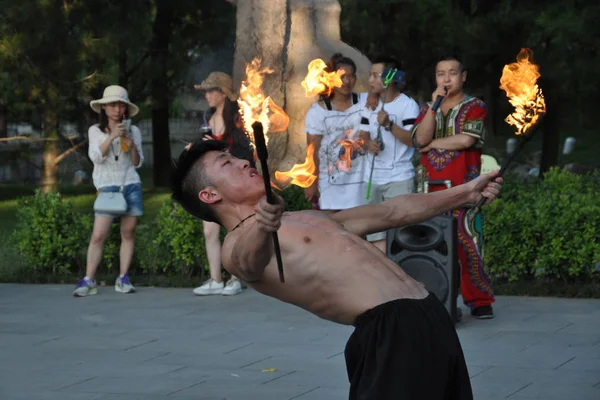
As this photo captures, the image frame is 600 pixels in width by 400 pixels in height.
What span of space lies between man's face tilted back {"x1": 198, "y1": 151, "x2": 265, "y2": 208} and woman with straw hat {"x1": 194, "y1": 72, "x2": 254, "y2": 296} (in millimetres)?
4389

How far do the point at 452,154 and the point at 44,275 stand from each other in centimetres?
467

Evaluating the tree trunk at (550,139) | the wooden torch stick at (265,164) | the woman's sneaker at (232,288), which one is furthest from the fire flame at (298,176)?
the tree trunk at (550,139)

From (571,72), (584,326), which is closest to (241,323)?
(584,326)

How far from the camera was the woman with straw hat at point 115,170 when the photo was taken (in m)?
9.77

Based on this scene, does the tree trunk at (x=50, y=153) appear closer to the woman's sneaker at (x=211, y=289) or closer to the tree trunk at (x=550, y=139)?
the tree trunk at (x=550, y=139)

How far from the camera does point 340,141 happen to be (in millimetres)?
8867

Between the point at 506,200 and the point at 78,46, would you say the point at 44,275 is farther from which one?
the point at 78,46

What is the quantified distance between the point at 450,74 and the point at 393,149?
2.84 feet

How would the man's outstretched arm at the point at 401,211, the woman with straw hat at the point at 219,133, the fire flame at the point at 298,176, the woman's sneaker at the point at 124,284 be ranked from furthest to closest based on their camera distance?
the woman's sneaker at the point at 124,284
the woman with straw hat at the point at 219,133
the fire flame at the point at 298,176
the man's outstretched arm at the point at 401,211

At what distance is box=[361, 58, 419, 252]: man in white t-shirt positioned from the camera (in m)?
8.66

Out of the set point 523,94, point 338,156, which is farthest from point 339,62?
point 523,94

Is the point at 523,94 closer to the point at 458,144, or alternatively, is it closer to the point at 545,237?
the point at 458,144

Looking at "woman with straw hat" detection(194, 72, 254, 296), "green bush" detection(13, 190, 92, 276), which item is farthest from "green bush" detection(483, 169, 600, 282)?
"green bush" detection(13, 190, 92, 276)

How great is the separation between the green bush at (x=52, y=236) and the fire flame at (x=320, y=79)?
3.51 m
